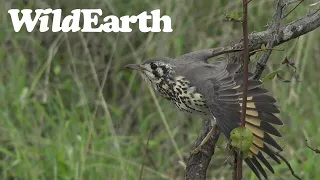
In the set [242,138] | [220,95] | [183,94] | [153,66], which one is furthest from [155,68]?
[242,138]

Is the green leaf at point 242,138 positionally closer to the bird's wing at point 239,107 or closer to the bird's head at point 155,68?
the bird's wing at point 239,107

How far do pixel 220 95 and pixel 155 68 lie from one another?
0.42 metres

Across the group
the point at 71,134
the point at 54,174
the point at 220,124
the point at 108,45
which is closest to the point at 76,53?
the point at 108,45

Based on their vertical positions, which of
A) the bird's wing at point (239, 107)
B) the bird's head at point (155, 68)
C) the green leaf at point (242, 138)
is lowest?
the green leaf at point (242, 138)

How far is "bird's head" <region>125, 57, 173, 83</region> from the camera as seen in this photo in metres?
2.77

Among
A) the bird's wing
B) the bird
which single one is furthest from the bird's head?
the bird's wing

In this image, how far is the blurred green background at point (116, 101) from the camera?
4473 mm

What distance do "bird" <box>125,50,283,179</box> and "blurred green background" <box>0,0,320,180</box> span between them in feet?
4.58

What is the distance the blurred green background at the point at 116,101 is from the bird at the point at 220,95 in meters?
1.40

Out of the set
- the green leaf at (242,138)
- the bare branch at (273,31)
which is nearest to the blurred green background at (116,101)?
the bare branch at (273,31)

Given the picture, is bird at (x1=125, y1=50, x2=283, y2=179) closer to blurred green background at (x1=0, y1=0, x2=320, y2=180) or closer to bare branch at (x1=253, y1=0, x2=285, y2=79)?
bare branch at (x1=253, y1=0, x2=285, y2=79)

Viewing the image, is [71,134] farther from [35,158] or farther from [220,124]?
[220,124]

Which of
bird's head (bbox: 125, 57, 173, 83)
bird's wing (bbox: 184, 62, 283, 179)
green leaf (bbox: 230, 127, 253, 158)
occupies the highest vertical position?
bird's head (bbox: 125, 57, 173, 83)

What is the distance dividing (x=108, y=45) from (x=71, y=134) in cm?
117
